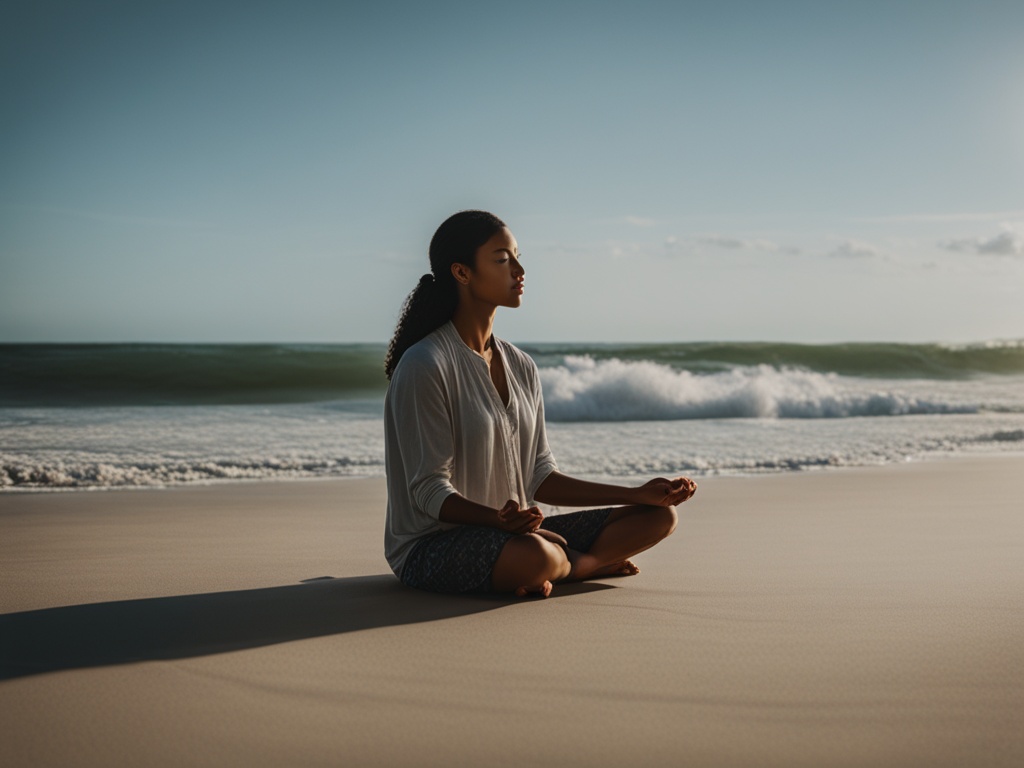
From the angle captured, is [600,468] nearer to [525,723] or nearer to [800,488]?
[800,488]

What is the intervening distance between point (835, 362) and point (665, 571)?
2935 cm

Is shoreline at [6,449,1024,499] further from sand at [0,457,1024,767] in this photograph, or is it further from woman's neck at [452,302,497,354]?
woman's neck at [452,302,497,354]

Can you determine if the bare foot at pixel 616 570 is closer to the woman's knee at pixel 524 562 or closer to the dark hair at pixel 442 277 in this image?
the woman's knee at pixel 524 562

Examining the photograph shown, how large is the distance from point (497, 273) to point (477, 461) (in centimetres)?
70

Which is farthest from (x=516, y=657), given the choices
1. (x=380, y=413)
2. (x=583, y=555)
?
(x=380, y=413)

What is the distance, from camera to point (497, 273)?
3.65m

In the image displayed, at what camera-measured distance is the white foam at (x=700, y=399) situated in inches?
631

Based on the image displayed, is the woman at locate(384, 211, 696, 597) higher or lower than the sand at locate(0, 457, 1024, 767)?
higher

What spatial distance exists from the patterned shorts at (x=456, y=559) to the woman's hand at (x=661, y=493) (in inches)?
21.6

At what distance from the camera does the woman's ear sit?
12.0 feet

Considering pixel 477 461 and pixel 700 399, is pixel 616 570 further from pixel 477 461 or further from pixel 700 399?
pixel 700 399

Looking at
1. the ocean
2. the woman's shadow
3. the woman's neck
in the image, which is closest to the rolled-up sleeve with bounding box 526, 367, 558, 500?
the woman's neck

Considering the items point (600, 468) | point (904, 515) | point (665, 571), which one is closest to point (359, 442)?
point (600, 468)

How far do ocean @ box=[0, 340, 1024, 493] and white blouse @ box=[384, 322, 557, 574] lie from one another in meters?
4.16
